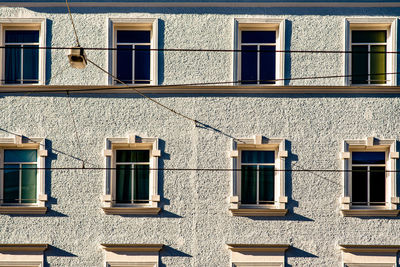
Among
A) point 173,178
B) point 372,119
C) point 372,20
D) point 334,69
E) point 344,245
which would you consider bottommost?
point 344,245

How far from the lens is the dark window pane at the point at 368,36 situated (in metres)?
17.6

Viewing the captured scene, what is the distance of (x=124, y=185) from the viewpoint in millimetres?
17359

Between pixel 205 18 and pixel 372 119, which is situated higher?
pixel 205 18

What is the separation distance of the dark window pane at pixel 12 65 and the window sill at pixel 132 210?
12.9 ft

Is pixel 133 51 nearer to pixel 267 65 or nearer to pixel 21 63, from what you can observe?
pixel 21 63

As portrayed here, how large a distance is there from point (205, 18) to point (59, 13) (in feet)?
11.7

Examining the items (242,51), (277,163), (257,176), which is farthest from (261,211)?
(242,51)

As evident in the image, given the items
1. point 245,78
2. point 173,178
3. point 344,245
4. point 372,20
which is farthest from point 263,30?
point 344,245

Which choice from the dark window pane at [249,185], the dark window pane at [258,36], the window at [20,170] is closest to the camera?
the window at [20,170]

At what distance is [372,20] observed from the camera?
57.0 ft

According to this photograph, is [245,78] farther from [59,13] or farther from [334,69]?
[59,13]

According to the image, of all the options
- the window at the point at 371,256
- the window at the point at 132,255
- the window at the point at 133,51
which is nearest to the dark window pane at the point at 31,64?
the window at the point at 133,51

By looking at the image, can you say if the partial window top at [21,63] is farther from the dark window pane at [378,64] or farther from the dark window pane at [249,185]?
the dark window pane at [378,64]

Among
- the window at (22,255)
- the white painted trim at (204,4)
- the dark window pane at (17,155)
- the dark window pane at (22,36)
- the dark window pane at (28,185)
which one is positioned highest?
the white painted trim at (204,4)
